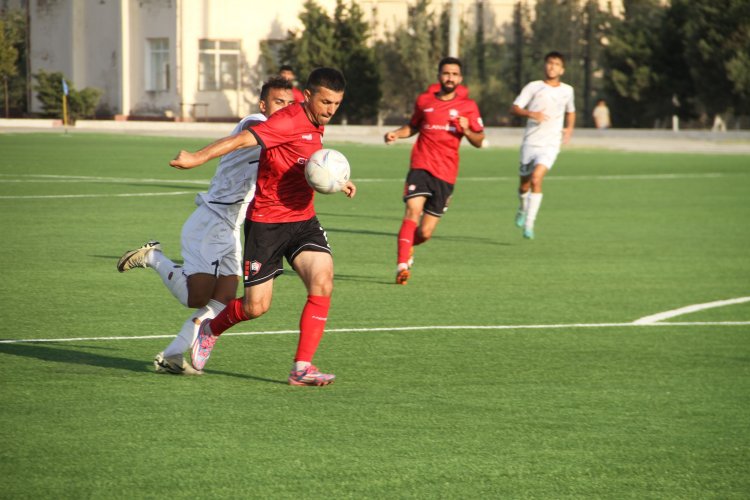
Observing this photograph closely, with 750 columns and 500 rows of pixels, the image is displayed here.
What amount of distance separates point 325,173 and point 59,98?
56963 millimetres

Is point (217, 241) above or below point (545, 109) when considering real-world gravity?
below

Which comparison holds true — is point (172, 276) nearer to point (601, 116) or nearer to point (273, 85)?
point (273, 85)

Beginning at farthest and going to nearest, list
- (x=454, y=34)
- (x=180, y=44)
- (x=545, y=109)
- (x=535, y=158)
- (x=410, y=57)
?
1. (x=180, y=44)
2. (x=410, y=57)
3. (x=454, y=34)
4. (x=545, y=109)
5. (x=535, y=158)

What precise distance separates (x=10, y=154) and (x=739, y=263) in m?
22.0

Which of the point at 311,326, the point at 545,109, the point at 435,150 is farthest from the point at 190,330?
the point at 545,109

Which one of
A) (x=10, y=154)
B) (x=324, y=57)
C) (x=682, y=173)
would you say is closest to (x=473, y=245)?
(x=682, y=173)

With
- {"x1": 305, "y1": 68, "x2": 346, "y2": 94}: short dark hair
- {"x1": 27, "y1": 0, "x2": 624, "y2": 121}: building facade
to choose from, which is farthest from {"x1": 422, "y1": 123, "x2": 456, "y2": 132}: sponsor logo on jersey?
{"x1": 27, "y1": 0, "x2": 624, "y2": 121}: building facade

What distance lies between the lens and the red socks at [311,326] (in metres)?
7.55

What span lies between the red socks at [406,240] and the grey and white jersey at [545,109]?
4460mm

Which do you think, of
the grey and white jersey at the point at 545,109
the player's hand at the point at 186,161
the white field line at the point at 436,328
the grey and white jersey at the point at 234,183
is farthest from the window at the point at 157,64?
the player's hand at the point at 186,161

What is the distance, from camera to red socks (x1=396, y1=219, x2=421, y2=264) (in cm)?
1249

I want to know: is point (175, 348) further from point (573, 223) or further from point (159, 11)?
point (159, 11)

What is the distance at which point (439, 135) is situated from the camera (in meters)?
13.2

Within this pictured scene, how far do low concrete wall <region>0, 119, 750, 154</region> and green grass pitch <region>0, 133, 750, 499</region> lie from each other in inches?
1183
